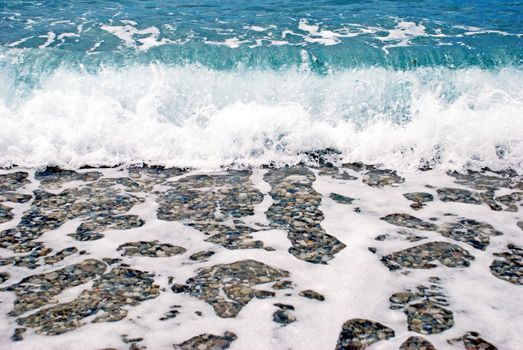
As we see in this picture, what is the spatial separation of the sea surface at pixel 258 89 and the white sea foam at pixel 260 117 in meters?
0.03

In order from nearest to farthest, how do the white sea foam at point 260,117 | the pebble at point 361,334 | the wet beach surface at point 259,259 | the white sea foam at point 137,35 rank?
the pebble at point 361,334 → the wet beach surface at point 259,259 → the white sea foam at point 260,117 → the white sea foam at point 137,35

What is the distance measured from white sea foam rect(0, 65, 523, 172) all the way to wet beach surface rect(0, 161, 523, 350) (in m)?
0.57

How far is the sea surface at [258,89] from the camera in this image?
292 inches

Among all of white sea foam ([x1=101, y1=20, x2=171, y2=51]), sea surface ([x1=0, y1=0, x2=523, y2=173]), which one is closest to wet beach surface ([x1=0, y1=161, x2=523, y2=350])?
sea surface ([x1=0, y1=0, x2=523, y2=173])

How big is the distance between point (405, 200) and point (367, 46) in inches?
219

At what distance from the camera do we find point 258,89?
9180 mm

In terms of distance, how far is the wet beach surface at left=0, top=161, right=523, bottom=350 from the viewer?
3582 mm

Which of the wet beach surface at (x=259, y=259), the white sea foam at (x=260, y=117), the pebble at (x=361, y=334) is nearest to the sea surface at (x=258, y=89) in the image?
the white sea foam at (x=260, y=117)

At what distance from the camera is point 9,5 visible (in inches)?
523

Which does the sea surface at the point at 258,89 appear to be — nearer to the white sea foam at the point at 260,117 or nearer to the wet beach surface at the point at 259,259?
the white sea foam at the point at 260,117

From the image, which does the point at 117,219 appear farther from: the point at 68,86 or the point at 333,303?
the point at 68,86

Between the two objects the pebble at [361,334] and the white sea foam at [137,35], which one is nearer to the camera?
the pebble at [361,334]

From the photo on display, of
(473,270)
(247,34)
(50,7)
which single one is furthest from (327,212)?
(50,7)

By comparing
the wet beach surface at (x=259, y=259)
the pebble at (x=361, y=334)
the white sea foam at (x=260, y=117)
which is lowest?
the pebble at (x=361, y=334)
